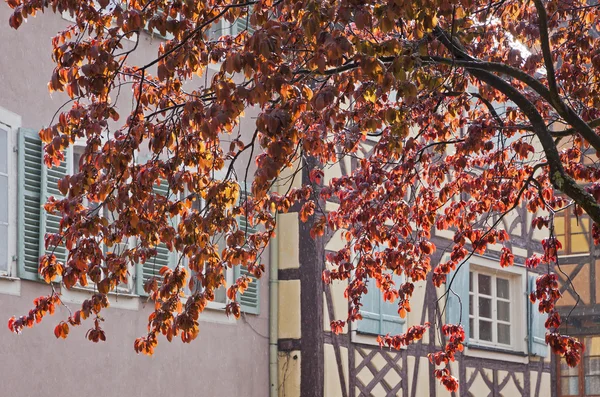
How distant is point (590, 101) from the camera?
8.71 meters

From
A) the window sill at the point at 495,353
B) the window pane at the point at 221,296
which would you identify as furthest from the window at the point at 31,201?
the window sill at the point at 495,353

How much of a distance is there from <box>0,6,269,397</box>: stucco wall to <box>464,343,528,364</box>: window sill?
374 cm

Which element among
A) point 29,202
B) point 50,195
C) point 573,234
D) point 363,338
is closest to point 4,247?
point 29,202

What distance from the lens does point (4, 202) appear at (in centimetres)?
1028

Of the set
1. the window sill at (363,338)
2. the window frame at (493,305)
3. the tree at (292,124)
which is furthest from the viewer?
the window frame at (493,305)

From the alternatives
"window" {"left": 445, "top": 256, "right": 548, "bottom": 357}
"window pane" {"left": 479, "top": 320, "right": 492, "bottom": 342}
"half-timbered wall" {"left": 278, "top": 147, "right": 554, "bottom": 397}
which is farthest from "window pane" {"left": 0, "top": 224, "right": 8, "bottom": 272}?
"window pane" {"left": 479, "top": 320, "right": 492, "bottom": 342}

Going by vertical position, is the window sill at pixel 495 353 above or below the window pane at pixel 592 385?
above

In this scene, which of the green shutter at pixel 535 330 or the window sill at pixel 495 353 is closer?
the window sill at pixel 495 353

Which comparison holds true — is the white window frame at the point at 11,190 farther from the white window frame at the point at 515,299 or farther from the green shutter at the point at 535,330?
the green shutter at the point at 535,330

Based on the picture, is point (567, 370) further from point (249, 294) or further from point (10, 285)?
point (10, 285)

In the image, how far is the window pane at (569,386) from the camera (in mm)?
22578

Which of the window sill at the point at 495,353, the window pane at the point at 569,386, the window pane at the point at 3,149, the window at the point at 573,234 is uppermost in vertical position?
the window at the point at 573,234

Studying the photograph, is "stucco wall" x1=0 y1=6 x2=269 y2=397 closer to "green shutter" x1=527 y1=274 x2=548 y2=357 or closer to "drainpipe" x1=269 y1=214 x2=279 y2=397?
"drainpipe" x1=269 y1=214 x2=279 y2=397

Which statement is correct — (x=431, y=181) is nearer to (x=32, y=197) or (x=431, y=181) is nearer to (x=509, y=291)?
(x=32, y=197)
